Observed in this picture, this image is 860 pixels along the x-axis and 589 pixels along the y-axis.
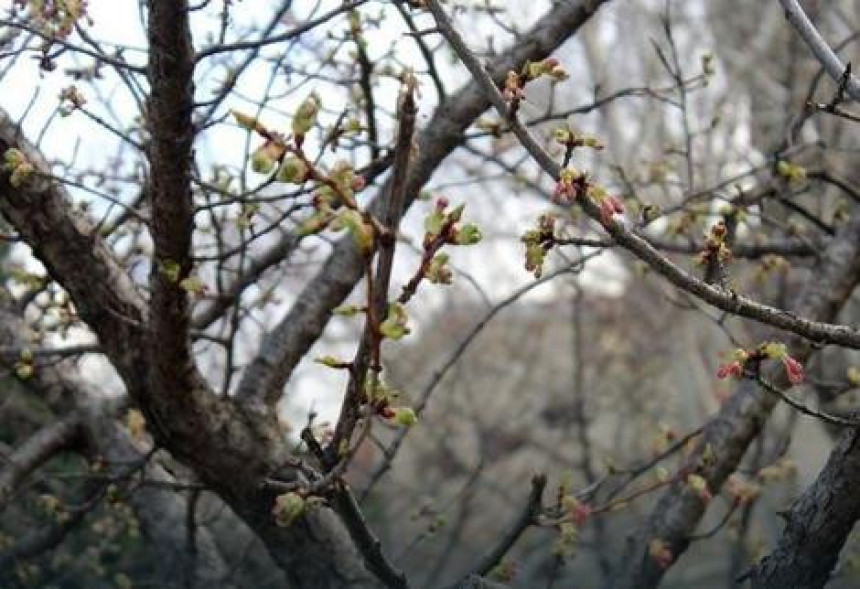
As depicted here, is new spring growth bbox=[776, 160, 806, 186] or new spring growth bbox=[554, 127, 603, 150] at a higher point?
new spring growth bbox=[776, 160, 806, 186]

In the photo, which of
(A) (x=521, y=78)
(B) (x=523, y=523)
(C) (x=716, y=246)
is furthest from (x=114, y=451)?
(C) (x=716, y=246)

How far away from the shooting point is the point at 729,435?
12.1 feet

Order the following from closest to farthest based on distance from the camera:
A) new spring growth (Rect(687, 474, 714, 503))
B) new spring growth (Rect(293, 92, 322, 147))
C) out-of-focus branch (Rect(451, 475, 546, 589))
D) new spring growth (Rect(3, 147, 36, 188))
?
new spring growth (Rect(293, 92, 322, 147)), new spring growth (Rect(3, 147, 36, 188)), out-of-focus branch (Rect(451, 475, 546, 589)), new spring growth (Rect(687, 474, 714, 503))

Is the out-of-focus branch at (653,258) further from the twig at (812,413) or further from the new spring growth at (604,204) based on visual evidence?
the twig at (812,413)

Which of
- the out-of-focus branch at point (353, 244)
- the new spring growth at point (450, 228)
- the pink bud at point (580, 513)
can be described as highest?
the out-of-focus branch at point (353, 244)

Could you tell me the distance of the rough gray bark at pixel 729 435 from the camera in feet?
11.8

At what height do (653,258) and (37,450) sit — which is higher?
(37,450)

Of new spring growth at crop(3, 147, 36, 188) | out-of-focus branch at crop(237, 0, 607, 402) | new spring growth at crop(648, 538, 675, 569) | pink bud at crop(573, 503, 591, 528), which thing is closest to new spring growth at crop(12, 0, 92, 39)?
new spring growth at crop(3, 147, 36, 188)

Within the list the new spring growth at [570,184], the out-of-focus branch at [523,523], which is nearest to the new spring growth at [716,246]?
the new spring growth at [570,184]

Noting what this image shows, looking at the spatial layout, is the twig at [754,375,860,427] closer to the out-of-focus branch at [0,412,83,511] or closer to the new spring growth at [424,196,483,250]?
the new spring growth at [424,196,483,250]

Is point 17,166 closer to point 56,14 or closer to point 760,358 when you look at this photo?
point 56,14

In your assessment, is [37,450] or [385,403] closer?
[385,403]

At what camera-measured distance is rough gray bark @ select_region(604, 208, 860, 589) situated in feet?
11.8

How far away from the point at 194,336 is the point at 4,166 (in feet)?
3.36
